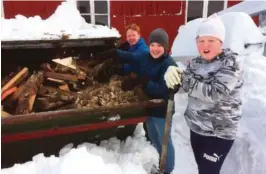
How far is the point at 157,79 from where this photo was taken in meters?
3.27

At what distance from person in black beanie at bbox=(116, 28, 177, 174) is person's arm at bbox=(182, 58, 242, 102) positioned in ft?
2.11

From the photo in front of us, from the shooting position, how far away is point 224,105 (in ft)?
8.32

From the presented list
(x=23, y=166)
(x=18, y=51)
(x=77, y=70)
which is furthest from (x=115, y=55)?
(x=23, y=166)

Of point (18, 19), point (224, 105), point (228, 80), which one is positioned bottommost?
point (224, 105)

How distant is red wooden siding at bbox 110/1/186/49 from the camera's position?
355 inches

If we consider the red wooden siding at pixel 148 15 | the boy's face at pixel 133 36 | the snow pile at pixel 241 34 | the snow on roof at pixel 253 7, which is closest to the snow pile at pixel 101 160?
the boy's face at pixel 133 36

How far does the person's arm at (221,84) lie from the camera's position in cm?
241

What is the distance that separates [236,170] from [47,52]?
3.06 metres

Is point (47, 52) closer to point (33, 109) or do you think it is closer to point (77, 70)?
point (77, 70)

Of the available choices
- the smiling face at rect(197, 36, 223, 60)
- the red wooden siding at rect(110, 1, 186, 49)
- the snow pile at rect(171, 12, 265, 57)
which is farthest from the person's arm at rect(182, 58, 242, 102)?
the red wooden siding at rect(110, 1, 186, 49)

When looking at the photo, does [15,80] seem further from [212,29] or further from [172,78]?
[212,29]

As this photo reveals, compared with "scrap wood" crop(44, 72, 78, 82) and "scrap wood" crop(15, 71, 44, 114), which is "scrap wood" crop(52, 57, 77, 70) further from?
"scrap wood" crop(15, 71, 44, 114)

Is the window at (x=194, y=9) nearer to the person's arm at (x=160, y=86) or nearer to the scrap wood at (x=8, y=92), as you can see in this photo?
the person's arm at (x=160, y=86)

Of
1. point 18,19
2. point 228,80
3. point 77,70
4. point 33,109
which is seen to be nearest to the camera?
point 228,80
